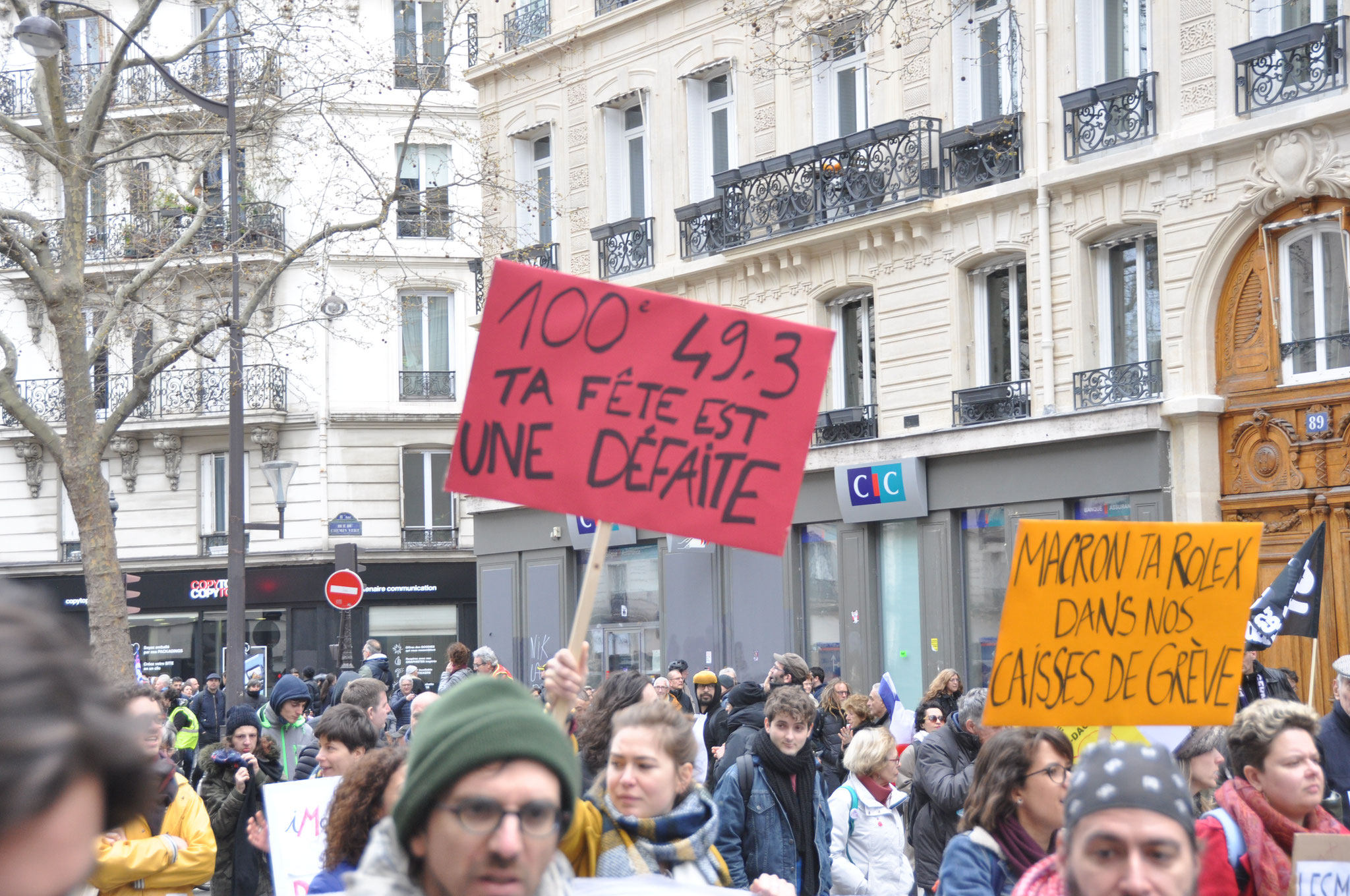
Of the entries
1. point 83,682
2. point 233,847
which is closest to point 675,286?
point 233,847

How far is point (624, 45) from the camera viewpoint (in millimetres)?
24391

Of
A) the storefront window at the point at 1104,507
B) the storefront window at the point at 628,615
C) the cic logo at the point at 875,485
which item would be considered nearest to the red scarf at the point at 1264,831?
the storefront window at the point at 1104,507

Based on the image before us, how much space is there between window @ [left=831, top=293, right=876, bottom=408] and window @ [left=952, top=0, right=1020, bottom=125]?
2.95 metres

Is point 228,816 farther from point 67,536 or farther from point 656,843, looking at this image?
point 67,536

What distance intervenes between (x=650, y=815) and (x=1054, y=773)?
4.06 ft

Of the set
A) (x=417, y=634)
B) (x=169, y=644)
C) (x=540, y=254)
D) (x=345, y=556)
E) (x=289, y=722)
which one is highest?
(x=540, y=254)

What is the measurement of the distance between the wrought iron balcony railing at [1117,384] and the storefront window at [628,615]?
7.89 meters

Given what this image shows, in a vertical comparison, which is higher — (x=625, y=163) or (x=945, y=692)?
(x=625, y=163)

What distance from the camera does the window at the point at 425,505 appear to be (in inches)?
1405

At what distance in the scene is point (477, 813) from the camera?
2.38m

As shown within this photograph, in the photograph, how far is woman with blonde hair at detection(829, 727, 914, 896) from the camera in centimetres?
762

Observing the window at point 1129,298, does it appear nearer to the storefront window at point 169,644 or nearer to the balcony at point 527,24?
the balcony at point 527,24

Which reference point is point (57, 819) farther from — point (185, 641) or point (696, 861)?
point (185, 641)

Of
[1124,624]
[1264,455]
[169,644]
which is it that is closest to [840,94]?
[1264,455]
